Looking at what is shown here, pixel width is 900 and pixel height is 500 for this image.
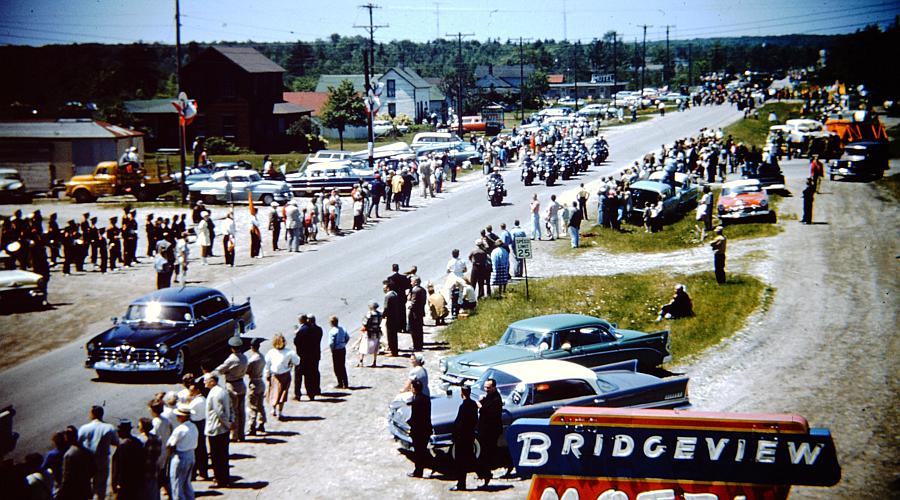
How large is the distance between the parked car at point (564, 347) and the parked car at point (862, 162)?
2845 cm

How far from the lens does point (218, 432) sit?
39.3 ft

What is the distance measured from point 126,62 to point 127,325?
8465 centimetres

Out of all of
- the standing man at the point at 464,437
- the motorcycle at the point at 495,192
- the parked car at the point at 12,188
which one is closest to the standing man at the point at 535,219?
the motorcycle at the point at 495,192

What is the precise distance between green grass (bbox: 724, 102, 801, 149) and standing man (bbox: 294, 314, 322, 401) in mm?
45659

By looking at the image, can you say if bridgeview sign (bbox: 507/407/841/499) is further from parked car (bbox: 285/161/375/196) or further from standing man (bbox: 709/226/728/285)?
parked car (bbox: 285/161/375/196)

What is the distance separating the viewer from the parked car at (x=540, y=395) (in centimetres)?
1265

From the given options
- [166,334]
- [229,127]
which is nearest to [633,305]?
[166,334]

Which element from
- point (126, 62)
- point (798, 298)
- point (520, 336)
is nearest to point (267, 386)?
point (520, 336)

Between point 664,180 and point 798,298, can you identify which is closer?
point 798,298

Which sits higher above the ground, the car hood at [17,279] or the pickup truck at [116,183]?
the pickup truck at [116,183]

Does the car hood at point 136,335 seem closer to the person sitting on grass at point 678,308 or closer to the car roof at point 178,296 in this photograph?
the car roof at point 178,296

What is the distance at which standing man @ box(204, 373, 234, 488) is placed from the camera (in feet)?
39.2

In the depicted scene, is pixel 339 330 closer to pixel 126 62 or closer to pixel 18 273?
pixel 18 273

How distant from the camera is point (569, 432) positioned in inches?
361
